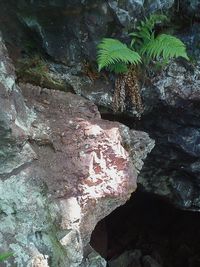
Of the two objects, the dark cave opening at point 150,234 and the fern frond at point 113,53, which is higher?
the fern frond at point 113,53

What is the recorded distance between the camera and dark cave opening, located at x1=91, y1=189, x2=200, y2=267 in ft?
20.8

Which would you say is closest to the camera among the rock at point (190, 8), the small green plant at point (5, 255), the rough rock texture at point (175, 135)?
the small green plant at point (5, 255)

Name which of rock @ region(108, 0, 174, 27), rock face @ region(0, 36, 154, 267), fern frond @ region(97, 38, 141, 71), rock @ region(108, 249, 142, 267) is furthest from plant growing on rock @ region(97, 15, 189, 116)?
rock @ region(108, 249, 142, 267)

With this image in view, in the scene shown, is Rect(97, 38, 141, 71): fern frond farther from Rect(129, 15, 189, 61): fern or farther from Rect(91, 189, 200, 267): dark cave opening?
Rect(91, 189, 200, 267): dark cave opening

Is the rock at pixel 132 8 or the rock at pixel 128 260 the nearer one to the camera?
the rock at pixel 132 8

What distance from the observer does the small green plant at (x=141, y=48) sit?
3877 mm

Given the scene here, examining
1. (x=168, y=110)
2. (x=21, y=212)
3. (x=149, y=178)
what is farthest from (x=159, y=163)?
(x=21, y=212)

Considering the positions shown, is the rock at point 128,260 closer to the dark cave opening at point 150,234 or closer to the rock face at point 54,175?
the dark cave opening at point 150,234

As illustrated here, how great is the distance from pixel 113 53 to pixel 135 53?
25cm

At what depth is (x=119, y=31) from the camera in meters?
4.26

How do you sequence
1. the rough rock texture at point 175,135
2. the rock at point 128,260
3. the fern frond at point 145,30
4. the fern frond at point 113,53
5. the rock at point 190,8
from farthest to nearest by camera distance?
the rock at point 128,260
the rough rock texture at point 175,135
the rock at point 190,8
the fern frond at point 145,30
the fern frond at point 113,53

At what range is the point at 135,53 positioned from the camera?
3.97 m

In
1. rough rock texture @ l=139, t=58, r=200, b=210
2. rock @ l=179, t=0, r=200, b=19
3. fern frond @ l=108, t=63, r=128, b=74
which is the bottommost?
rough rock texture @ l=139, t=58, r=200, b=210

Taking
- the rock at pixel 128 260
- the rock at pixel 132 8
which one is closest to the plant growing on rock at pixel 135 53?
the rock at pixel 132 8
